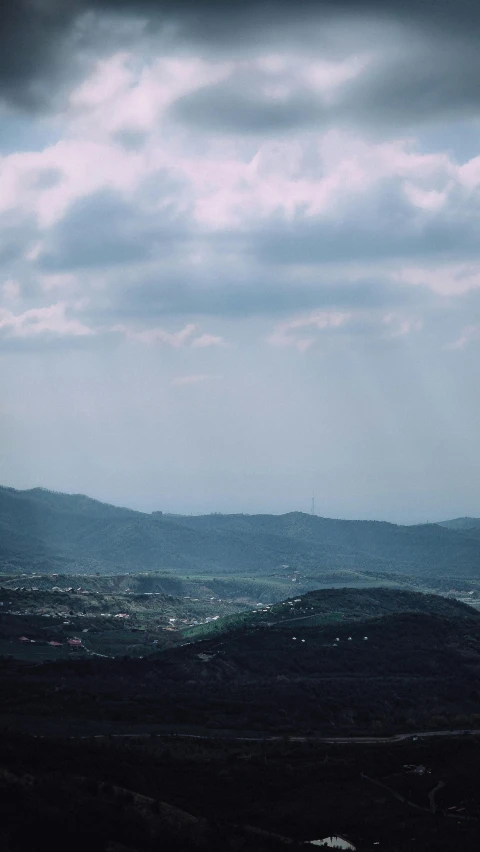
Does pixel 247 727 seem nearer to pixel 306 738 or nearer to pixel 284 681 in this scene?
pixel 306 738

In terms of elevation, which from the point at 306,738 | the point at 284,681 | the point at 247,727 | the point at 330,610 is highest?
the point at 330,610

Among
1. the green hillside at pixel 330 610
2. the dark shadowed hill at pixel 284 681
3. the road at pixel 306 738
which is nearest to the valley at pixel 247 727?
the road at pixel 306 738

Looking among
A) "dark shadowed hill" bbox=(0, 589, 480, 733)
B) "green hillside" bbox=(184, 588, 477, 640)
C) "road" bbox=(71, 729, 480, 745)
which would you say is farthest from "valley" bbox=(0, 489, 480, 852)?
"green hillside" bbox=(184, 588, 477, 640)

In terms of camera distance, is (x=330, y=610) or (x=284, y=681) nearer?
(x=284, y=681)

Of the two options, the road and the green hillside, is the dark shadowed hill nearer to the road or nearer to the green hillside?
the green hillside

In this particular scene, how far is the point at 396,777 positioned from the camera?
169ft

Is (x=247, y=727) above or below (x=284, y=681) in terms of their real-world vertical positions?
below

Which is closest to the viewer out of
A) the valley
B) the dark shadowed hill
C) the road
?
the valley

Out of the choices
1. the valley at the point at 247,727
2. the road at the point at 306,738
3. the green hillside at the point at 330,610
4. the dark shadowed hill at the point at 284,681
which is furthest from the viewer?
the green hillside at the point at 330,610

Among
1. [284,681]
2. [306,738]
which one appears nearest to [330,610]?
[284,681]

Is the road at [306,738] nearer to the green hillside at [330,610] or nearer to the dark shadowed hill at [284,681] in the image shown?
→ the dark shadowed hill at [284,681]

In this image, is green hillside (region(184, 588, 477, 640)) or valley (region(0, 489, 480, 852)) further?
green hillside (region(184, 588, 477, 640))

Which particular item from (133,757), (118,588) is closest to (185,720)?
(133,757)

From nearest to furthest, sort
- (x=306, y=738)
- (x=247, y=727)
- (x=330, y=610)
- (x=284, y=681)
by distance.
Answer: (x=306, y=738)
(x=247, y=727)
(x=284, y=681)
(x=330, y=610)
